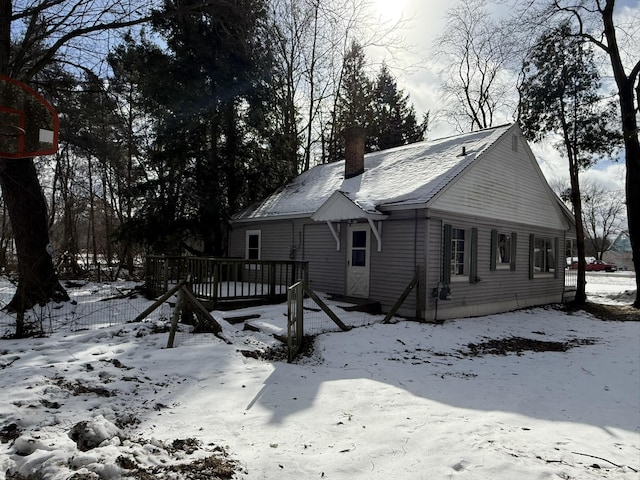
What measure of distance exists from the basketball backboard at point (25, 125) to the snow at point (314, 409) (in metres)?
2.99

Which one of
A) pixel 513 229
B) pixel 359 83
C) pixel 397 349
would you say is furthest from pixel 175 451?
pixel 359 83

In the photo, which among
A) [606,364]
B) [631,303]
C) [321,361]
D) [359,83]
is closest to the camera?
[321,361]

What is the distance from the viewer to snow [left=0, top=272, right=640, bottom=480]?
324cm

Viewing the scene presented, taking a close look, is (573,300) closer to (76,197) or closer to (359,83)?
(359,83)

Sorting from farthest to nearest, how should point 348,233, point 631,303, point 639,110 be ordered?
point 631,303 → point 639,110 → point 348,233

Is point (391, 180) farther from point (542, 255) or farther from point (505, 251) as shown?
point (542, 255)

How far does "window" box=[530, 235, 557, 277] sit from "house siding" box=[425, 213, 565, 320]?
0.21 meters

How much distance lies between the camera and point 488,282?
41.2 feet

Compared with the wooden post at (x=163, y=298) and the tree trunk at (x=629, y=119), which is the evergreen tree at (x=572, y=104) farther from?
the wooden post at (x=163, y=298)

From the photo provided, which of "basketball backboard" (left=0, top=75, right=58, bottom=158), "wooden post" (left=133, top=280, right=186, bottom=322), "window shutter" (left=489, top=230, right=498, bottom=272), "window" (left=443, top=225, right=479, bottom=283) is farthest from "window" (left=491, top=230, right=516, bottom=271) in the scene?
"basketball backboard" (left=0, top=75, right=58, bottom=158)

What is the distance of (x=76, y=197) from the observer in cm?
2814

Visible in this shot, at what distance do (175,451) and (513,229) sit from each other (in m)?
13.0

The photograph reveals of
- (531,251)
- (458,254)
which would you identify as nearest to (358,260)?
(458,254)

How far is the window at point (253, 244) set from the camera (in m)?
15.4
